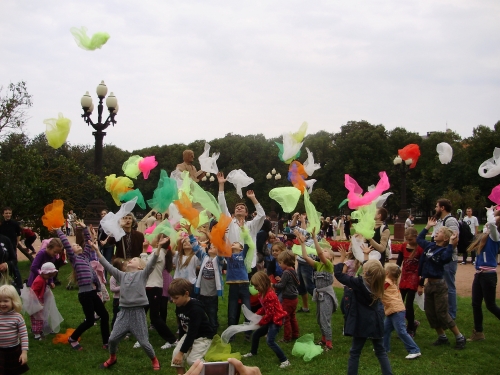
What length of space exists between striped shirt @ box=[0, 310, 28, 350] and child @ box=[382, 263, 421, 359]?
404 cm

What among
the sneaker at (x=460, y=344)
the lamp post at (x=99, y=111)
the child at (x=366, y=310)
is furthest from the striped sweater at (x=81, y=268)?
the lamp post at (x=99, y=111)

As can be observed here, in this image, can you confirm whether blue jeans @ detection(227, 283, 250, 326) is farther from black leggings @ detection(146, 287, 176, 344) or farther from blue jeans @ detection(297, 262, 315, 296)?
blue jeans @ detection(297, 262, 315, 296)

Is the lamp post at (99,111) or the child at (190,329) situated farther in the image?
the lamp post at (99,111)

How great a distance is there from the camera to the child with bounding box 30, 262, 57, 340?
7.23 metres

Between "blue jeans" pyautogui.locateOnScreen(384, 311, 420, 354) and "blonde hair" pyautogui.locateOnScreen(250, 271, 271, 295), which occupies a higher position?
"blonde hair" pyautogui.locateOnScreen(250, 271, 271, 295)

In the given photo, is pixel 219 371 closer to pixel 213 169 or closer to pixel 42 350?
pixel 42 350

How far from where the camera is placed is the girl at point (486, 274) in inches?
267

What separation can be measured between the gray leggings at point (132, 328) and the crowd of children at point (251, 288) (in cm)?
1

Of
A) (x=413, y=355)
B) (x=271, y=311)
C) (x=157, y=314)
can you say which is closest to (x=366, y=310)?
(x=271, y=311)

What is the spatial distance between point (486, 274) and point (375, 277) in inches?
102

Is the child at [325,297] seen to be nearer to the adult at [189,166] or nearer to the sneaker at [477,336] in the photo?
the sneaker at [477,336]

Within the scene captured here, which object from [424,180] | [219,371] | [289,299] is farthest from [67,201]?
[424,180]

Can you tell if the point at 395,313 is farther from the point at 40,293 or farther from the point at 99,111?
the point at 99,111

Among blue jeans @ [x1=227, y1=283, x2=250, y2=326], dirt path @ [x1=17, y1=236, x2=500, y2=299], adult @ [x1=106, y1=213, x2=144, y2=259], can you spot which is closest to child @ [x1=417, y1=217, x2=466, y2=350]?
blue jeans @ [x1=227, y1=283, x2=250, y2=326]
